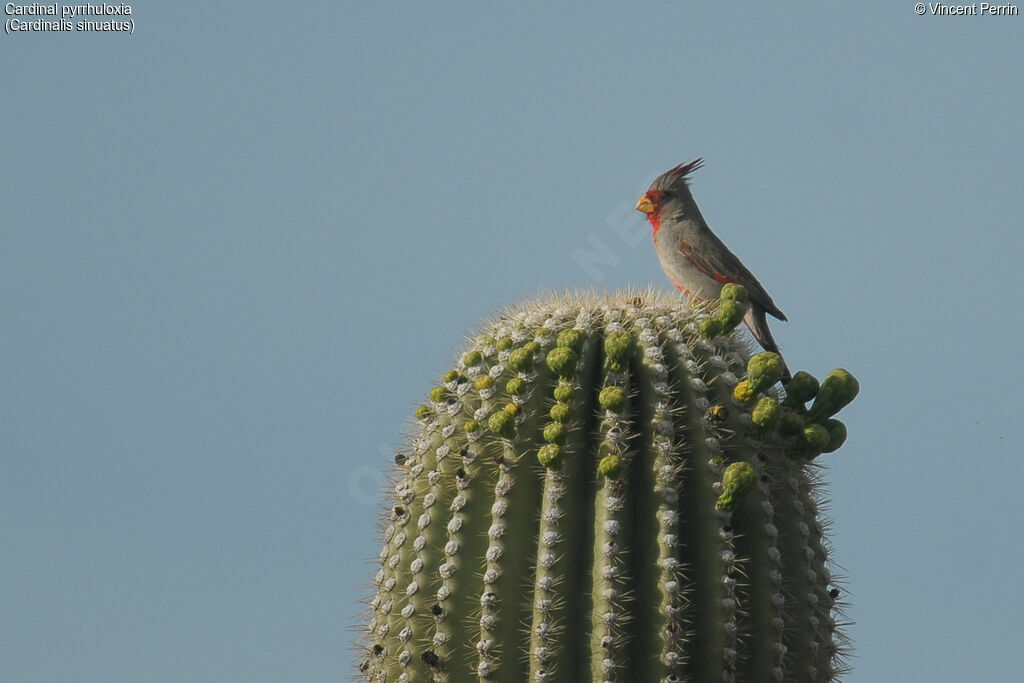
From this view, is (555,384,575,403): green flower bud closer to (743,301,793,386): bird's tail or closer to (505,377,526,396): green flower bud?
(505,377,526,396): green flower bud

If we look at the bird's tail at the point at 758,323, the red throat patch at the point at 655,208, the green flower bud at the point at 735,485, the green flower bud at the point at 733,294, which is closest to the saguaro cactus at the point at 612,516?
the green flower bud at the point at 735,485

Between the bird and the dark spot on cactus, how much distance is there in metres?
2.90

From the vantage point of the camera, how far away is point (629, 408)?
4703 millimetres

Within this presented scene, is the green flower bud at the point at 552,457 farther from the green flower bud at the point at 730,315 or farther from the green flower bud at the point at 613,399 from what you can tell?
the green flower bud at the point at 730,315

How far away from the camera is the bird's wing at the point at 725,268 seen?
679 cm

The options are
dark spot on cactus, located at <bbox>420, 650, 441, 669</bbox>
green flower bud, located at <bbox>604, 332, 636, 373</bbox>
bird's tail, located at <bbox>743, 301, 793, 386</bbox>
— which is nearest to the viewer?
dark spot on cactus, located at <bbox>420, 650, 441, 669</bbox>

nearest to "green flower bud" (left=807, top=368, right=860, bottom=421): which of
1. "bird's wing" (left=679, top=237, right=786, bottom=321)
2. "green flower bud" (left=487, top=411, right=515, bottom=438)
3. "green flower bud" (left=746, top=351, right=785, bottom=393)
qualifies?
"green flower bud" (left=746, top=351, right=785, bottom=393)

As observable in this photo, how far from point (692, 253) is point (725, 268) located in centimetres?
29

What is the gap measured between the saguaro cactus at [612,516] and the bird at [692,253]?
1.71m

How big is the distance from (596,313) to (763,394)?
79 centimetres

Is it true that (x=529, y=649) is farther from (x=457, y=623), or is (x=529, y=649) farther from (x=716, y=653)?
(x=716, y=653)

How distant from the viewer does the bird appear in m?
6.82

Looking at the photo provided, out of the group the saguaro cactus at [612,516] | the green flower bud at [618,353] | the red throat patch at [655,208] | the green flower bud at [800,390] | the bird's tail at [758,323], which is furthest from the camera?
the red throat patch at [655,208]

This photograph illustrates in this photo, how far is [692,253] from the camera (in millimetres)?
7215
